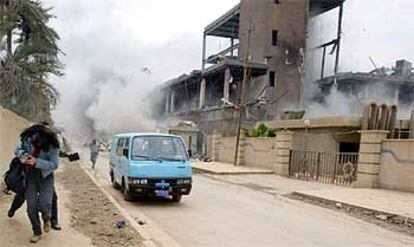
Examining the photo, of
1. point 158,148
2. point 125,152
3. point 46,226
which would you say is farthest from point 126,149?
point 46,226

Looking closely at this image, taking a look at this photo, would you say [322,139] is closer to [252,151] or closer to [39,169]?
[252,151]

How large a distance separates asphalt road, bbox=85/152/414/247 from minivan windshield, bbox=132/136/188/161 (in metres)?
1.17

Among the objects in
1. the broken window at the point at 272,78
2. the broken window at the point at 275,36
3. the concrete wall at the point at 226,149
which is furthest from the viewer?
the broken window at the point at 275,36

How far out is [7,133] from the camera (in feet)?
40.3

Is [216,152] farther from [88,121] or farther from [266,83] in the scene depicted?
[88,121]

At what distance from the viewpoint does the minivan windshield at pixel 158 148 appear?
1322 cm

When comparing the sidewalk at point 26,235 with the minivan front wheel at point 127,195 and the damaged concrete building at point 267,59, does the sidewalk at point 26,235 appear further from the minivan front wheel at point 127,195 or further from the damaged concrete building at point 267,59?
the damaged concrete building at point 267,59

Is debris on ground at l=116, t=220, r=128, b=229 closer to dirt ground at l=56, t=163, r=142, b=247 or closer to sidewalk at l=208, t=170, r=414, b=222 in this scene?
dirt ground at l=56, t=163, r=142, b=247

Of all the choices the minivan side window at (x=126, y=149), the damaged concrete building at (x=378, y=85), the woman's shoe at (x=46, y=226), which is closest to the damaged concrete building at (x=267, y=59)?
the damaged concrete building at (x=378, y=85)

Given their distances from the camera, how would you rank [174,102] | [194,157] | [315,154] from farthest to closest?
[174,102] < [194,157] < [315,154]

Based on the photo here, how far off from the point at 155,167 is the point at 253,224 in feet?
10.5

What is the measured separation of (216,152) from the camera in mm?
38312

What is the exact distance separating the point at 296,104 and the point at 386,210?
119 ft

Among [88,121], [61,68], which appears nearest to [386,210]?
[61,68]
